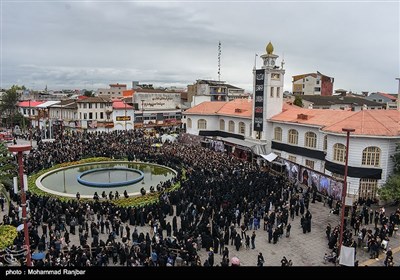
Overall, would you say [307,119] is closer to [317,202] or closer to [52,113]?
[317,202]

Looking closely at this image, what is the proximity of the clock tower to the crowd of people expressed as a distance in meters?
7.46

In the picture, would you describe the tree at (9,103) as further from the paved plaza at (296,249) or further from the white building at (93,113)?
the paved plaza at (296,249)

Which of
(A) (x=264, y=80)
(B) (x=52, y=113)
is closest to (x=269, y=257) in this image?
(A) (x=264, y=80)

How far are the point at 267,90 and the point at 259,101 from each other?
1.64 meters

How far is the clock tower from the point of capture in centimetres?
3741

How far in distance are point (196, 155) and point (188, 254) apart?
2051cm

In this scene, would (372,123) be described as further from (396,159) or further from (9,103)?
(9,103)

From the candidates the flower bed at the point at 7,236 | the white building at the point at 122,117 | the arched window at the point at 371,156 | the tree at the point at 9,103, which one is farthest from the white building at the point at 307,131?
the tree at the point at 9,103

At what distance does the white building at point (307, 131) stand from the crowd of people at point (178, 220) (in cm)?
449

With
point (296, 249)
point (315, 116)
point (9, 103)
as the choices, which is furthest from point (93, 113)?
point (296, 249)

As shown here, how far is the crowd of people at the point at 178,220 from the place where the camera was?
15680mm

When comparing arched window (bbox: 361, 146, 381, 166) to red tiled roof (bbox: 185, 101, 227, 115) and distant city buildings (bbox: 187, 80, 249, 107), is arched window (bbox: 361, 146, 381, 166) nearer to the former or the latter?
red tiled roof (bbox: 185, 101, 227, 115)

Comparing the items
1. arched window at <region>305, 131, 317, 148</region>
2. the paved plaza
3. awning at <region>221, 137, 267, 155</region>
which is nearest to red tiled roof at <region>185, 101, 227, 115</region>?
awning at <region>221, 137, 267, 155</region>

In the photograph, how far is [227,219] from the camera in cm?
1989
